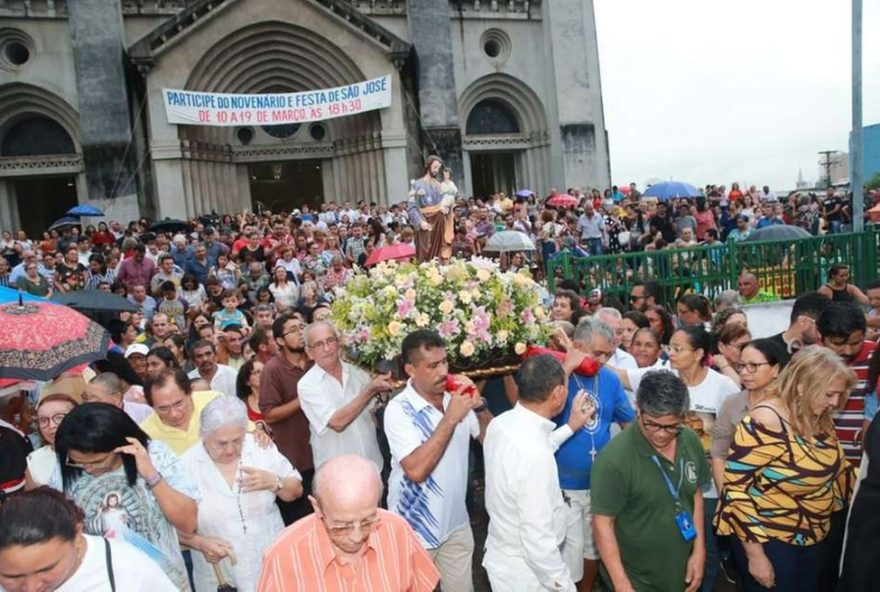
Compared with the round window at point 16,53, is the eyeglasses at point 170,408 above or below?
below

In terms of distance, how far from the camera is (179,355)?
279 inches

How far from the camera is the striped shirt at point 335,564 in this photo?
2650 millimetres

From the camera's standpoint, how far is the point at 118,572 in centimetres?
255

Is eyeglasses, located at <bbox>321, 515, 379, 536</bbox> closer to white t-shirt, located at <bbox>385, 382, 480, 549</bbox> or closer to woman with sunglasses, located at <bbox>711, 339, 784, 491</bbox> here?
white t-shirt, located at <bbox>385, 382, 480, 549</bbox>

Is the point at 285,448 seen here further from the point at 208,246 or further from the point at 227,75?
the point at 227,75

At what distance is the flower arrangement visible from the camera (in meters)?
4.22

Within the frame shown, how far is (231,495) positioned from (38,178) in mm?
21577

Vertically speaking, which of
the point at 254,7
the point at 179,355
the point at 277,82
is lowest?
the point at 179,355

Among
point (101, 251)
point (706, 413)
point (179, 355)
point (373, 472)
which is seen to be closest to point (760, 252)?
point (706, 413)

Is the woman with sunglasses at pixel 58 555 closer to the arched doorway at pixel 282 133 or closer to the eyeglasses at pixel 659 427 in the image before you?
the eyeglasses at pixel 659 427

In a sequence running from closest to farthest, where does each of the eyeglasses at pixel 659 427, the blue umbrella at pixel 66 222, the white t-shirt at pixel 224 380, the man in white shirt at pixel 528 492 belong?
the man in white shirt at pixel 528 492, the eyeglasses at pixel 659 427, the white t-shirt at pixel 224 380, the blue umbrella at pixel 66 222

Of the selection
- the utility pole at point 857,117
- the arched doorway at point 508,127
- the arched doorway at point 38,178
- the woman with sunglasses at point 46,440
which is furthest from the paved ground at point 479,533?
the arched doorway at point 38,178

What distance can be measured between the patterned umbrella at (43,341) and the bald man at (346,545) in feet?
8.29

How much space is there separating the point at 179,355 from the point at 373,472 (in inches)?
197
